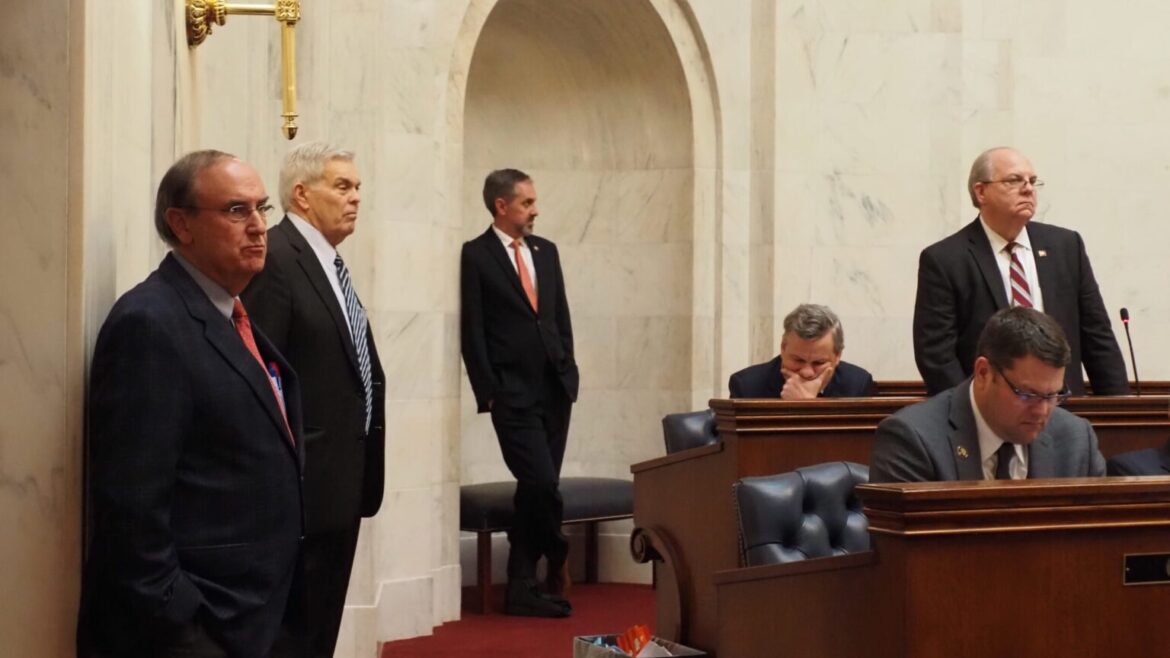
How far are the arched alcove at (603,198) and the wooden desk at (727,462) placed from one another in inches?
121

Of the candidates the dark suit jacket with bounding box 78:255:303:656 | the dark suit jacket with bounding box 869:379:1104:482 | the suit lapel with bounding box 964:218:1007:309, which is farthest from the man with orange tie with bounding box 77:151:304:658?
the suit lapel with bounding box 964:218:1007:309

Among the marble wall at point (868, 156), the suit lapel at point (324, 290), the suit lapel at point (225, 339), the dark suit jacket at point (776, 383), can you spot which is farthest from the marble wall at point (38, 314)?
the marble wall at point (868, 156)

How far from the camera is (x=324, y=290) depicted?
4523 millimetres

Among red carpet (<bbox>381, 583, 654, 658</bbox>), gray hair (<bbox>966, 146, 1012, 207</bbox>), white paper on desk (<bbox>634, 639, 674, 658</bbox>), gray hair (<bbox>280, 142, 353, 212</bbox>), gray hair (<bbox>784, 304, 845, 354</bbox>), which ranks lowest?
red carpet (<bbox>381, 583, 654, 658</bbox>)

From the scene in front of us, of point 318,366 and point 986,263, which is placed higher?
point 986,263

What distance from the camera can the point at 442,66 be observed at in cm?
748

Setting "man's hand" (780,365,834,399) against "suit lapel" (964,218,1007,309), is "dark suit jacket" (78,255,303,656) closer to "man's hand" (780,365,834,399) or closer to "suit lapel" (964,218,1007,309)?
"man's hand" (780,365,834,399)

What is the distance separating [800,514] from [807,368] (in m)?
1.34

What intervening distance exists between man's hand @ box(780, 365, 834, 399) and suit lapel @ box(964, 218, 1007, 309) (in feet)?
2.02

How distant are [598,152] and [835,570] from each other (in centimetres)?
565

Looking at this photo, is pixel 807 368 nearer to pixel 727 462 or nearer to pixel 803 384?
pixel 803 384

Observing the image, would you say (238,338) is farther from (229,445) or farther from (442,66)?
(442,66)

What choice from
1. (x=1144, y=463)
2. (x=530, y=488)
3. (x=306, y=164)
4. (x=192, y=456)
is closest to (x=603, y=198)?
(x=530, y=488)

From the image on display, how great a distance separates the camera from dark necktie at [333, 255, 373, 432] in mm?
4576
